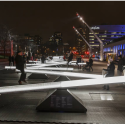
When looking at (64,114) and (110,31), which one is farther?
(110,31)

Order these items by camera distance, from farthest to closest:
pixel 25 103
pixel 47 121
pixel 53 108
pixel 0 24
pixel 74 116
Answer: pixel 0 24
pixel 25 103
pixel 53 108
pixel 74 116
pixel 47 121

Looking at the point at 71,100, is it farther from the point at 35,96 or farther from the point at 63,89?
the point at 35,96

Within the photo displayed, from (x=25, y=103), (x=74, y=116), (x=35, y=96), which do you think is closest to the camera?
(x=74, y=116)

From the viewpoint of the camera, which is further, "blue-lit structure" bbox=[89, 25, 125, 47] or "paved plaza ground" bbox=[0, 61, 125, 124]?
"blue-lit structure" bbox=[89, 25, 125, 47]

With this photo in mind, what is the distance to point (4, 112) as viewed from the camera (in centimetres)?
644

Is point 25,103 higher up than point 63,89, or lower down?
lower down

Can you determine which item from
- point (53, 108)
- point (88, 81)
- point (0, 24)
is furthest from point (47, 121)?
point (0, 24)

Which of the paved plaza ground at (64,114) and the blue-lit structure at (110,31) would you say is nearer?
the paved plaza ground at (64,114)

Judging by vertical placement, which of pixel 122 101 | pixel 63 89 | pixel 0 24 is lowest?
pixel 122 101

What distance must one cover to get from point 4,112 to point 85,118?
2.60 meters

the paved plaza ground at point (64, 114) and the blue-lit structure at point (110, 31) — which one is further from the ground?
the blue-lit structure at point (110, 31)

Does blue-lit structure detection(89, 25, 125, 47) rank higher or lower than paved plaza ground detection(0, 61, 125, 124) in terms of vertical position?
higher

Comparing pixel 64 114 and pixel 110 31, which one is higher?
pixel 110 31

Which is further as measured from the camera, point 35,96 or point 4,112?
point 35,96
